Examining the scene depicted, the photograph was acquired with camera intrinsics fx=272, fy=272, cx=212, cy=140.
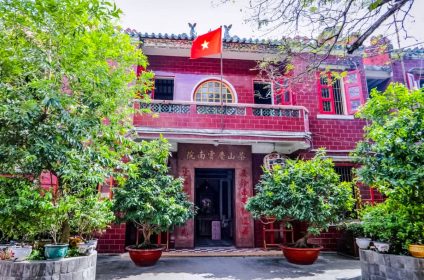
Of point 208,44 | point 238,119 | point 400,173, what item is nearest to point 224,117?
point 238,119

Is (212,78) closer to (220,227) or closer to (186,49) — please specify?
(186,49)

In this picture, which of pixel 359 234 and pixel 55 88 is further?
pixel 359 234

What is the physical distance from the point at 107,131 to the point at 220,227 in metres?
7.36

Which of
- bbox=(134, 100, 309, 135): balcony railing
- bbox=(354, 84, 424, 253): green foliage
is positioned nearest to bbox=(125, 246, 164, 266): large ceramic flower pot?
bbox=(134, 100, 309, 135): balcony railing

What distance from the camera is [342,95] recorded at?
9.38 meters

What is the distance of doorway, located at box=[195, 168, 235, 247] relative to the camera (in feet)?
34.7

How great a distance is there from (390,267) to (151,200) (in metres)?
4.53

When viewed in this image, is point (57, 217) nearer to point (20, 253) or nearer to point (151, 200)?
point (20, 253)

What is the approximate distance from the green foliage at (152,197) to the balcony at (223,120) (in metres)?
1.14

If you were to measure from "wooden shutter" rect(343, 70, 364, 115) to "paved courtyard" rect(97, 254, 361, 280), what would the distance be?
4801 millimetres

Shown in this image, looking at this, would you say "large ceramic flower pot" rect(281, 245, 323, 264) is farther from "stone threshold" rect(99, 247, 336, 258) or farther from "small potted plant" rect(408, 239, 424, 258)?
"small potted plant" rect(408, 239, 424, 258)

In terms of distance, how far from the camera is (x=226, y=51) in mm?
8852

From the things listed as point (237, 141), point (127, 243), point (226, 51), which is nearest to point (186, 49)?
point (226, 51)

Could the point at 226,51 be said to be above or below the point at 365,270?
above
